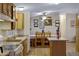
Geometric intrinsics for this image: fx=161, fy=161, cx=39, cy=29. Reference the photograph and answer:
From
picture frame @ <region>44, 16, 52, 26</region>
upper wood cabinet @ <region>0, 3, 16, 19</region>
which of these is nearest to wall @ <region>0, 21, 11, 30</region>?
upper wood cabinet @ <region>0, 3, 16, 19</region>

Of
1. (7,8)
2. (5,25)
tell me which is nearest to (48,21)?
(5,25)

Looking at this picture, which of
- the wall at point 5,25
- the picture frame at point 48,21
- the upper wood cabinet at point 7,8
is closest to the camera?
the upper wood cabinet at point 7,8

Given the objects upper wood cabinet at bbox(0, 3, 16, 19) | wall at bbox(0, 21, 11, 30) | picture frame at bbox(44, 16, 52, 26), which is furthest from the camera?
picture frame at bbox(44, 16, 52, 26)

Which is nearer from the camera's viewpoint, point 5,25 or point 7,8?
point 7,8

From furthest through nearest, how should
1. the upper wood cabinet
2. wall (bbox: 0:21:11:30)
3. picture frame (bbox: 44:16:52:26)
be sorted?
picture frame (bbox: 44:16:52:26)
wall (bbox: 0:21:11:30)
the upper wood cabinet

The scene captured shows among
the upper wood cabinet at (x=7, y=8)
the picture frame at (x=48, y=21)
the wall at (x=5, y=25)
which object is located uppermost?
the upper wood cabinet at (x=7, y=8)

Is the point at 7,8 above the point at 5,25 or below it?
above

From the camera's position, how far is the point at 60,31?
10.6ft

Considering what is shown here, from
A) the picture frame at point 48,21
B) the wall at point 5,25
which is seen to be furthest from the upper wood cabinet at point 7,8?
the picture frame at point 48,21

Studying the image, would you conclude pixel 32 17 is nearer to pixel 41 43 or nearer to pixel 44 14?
pixel 44 14

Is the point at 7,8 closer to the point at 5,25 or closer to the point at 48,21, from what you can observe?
the point at 5,25

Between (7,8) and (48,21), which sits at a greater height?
(7,8)

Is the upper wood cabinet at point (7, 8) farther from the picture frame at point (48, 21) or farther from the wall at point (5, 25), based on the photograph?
the picture frame at point (48, 21)

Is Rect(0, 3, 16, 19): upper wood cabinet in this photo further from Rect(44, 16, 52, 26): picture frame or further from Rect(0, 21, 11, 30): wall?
Rect(44, 16, 52, 26): picture frame
